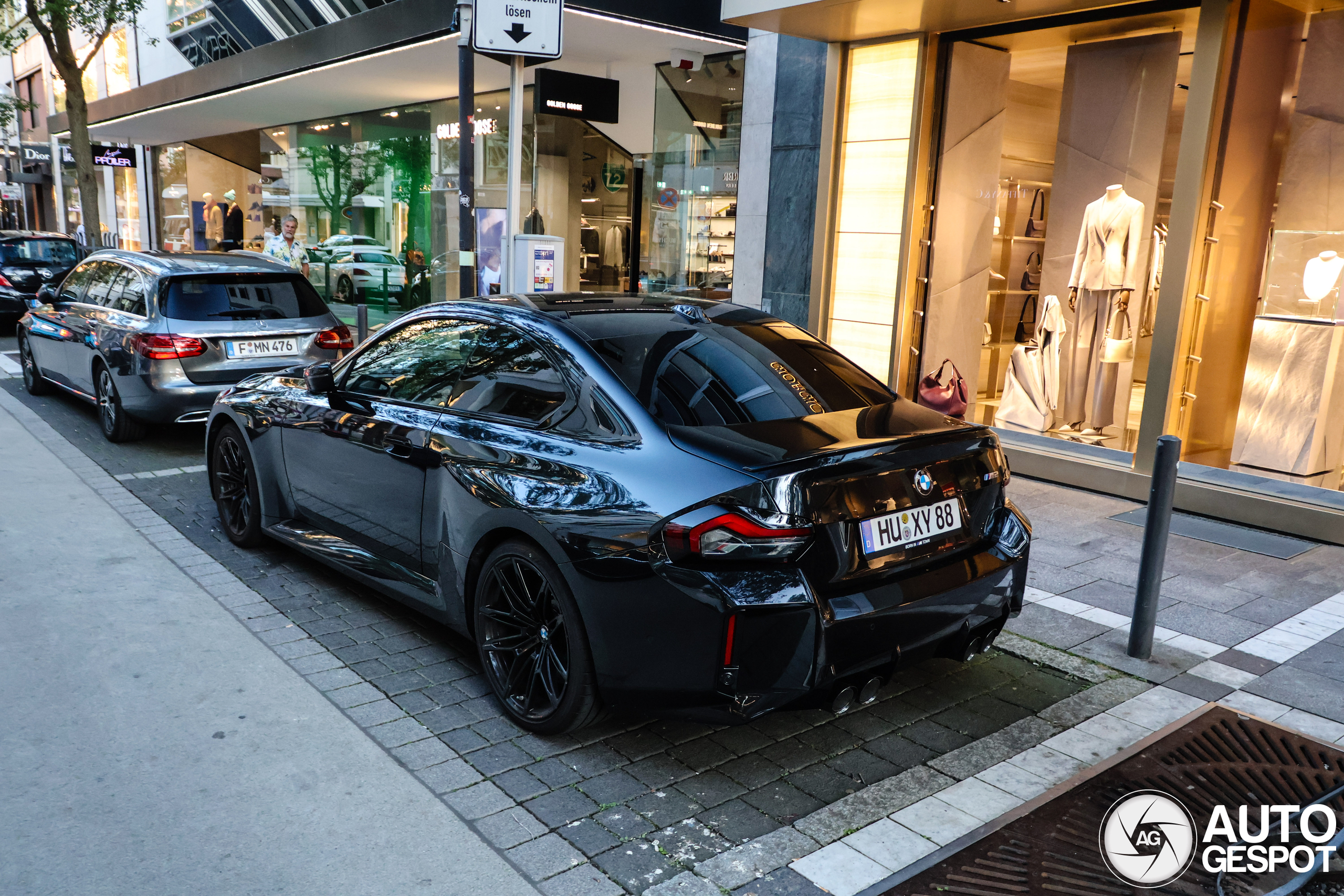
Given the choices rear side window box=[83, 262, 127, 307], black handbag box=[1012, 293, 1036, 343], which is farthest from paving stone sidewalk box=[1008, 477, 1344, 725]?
rear side window box=[83, 262, 127, 307]

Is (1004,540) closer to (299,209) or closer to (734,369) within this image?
(734,369)

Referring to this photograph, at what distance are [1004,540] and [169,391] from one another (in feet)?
22.0

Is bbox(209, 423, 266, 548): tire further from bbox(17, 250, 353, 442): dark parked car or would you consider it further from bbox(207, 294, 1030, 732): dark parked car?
bbox(17, 250, 353, 442): dark parked car

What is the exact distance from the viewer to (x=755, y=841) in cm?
310

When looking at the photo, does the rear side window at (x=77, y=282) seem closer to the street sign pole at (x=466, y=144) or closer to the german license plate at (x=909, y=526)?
the street sign pole at (x=466, y=144)

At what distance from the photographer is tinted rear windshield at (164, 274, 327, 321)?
810 cm

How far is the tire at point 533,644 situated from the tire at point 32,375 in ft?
29.6

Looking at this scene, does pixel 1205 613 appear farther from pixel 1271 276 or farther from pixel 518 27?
Answer: pixel 518 27

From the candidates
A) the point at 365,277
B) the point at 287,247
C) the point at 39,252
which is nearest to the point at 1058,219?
the point at 287,247

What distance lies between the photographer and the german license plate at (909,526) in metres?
3.28

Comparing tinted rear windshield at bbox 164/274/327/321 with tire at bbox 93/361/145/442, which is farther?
tire at bbox 93/361/145/442

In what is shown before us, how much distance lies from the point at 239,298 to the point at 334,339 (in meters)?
0.80

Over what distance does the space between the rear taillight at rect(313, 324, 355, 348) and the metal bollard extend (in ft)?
20.7

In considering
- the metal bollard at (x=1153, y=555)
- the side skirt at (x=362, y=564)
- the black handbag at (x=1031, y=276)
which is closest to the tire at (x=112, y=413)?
the side skirt at (x=362, y=564)
